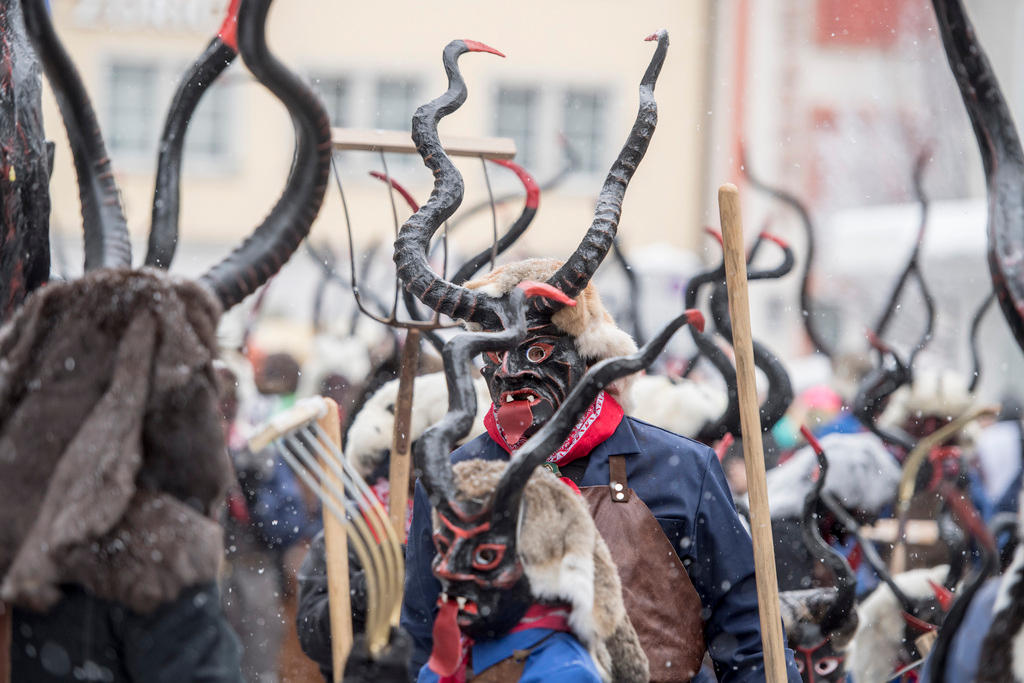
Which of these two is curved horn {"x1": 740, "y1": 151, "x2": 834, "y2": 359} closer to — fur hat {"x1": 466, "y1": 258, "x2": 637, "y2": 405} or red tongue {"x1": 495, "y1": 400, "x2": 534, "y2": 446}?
fur hat {"x1": 466, "y1": 258, "x2": 637, "y2": 405}

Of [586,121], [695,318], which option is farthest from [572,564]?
[586,121]

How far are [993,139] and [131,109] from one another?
78.1 feet

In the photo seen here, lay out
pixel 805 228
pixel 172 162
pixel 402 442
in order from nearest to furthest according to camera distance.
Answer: pixel 172 162 → pixel 402 442 → pixel 805 228

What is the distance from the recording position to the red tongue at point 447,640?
2400 millimetres

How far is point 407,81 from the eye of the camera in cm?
2375

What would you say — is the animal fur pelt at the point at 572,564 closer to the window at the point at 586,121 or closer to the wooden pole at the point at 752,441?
the wooden pole at the point at 752,441

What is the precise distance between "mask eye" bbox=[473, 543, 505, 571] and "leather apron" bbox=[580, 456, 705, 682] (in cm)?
59

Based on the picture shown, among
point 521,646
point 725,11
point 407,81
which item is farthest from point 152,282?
point 725,11

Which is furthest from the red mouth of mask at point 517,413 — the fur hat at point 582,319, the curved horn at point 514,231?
the curved horn at point 514,231

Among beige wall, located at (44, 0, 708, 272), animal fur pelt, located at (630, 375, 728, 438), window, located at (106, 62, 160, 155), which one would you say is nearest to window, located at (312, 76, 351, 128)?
beige wall, located at (44, 0, 708, 272)

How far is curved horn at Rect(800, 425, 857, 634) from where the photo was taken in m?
3.84

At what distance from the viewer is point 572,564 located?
2.45 m

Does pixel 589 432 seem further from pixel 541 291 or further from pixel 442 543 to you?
pixel 442 543

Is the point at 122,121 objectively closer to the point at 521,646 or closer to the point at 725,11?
the point at 725,11
